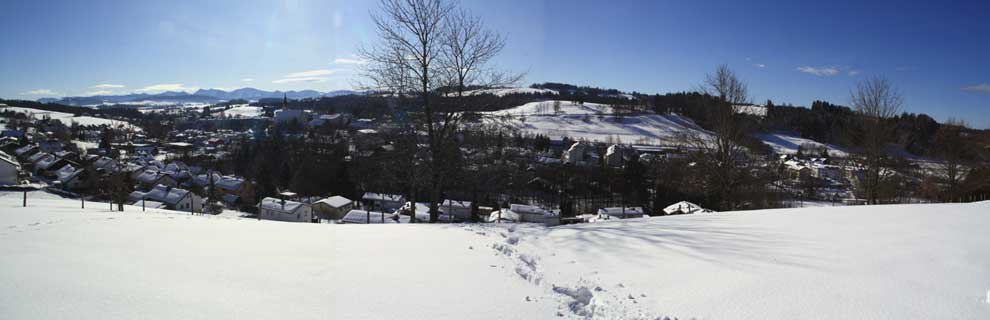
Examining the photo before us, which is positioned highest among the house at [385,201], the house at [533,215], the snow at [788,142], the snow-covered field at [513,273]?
the snow at [788,142]

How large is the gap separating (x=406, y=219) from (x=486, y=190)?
569 inches

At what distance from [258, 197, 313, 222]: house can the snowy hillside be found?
68.6 meters

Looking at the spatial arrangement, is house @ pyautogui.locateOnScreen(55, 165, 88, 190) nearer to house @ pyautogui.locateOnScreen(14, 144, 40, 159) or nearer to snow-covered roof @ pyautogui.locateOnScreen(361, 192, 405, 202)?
house @ pyautogui.locateOnScreen(14, 144, 40, 159)

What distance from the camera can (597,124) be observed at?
4838 inches

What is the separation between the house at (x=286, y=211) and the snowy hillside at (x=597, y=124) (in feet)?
225

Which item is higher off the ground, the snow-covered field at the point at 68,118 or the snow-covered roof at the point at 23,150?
the snow-covered field at the point at 68,118

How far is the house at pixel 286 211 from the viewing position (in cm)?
2931

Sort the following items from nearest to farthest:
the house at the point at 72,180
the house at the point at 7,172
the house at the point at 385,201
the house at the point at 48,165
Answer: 1. the house at the point at 7,172
2. the house at the point at 385,201
3. the house at the point at 72,180
4. the house at the point at 48,165

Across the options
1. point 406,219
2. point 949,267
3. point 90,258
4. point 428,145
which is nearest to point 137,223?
point 90,258

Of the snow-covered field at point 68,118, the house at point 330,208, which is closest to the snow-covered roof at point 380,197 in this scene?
the house at point 330,208

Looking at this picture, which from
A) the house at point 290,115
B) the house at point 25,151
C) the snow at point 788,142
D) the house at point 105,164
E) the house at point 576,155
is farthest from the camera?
the house at point 290,115

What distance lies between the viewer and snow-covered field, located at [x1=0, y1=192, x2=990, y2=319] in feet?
9.20

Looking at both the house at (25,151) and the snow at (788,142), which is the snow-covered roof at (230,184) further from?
the snow at (788,142)

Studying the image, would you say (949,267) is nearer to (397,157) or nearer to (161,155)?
(397,157)
